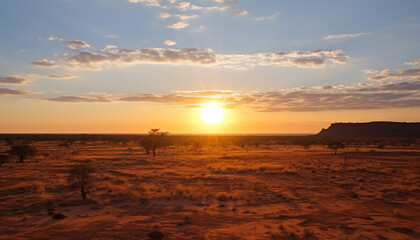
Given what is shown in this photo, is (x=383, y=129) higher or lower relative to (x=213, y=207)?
higher

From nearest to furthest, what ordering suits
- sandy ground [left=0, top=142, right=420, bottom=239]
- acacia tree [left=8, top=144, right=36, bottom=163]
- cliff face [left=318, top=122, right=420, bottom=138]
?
sandy ground [left=0, top=142, right=420, bottom=239] < acacia tree [left=8, top=144, right=36, bottom=163] < cliff face [left=318, top=122, right=420, bottom=138]

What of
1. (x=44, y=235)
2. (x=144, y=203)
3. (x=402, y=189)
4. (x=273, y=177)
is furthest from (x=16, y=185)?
(x=402, y=189)

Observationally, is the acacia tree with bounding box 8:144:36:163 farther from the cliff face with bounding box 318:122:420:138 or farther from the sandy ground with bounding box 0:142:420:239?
the cliff face with bounding box 318:122:420:138

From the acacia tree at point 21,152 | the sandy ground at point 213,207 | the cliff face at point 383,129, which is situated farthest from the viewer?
the cliff face at point 383,129

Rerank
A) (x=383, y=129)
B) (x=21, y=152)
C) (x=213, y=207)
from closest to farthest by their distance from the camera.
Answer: (x=213, y=207), (x=21, y=152), (x=383, y=129)

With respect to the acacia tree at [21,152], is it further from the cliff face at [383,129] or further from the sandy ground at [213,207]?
the cliff face at [383,129]

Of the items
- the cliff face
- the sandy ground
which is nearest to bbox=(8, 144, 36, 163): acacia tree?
the sandy ground

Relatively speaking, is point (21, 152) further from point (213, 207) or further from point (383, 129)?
point (383, 129)

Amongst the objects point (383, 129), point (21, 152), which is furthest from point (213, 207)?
point (383, 129)

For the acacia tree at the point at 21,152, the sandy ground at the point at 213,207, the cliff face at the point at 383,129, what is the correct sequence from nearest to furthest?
1. the sandy ground at the point at 213,207
2. the acacia tree at the point at 21,152
3. the cliff face at the point at 383,129

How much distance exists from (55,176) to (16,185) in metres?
4.17

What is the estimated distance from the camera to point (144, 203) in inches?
649

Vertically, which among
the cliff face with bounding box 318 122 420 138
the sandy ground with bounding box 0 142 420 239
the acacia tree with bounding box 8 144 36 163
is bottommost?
the sandy ground with bounding box 0 142 420 239

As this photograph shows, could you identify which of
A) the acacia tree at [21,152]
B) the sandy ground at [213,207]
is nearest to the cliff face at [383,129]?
the sandy ground at [213,207]
